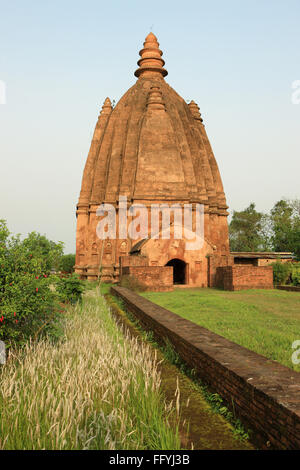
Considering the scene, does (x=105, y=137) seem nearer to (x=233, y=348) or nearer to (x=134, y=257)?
(x=134, y=257)

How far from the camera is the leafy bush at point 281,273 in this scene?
1716 cm

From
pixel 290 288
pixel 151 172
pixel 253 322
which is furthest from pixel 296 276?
pixel 253 322

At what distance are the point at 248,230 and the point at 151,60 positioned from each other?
25.9 metres

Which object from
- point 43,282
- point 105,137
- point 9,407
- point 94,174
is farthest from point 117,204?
point 9,407

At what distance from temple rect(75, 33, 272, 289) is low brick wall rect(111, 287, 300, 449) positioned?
13224 millimetres

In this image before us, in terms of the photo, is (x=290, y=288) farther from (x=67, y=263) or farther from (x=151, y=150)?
(x=67, y=263)

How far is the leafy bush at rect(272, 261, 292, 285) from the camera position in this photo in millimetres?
17156

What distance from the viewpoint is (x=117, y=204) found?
74.1ft

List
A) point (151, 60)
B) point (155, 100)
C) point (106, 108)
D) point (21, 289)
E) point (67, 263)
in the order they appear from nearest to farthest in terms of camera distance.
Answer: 1. point (21, 289)
2. point (155, 100)
3. point (151, 60)
4. point (106, 108)
5. point (67, 263)

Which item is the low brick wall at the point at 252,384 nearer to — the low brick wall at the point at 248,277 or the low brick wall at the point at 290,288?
the low brick wall at the point at 248,277

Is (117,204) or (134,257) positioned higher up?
(117,204)

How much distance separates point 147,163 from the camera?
876 inches

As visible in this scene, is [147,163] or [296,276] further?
[147,163]
